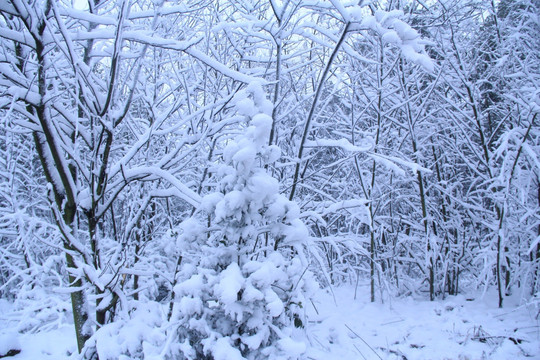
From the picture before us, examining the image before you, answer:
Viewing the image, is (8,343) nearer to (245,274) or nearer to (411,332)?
(245,274)

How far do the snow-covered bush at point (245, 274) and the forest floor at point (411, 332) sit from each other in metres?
1.00

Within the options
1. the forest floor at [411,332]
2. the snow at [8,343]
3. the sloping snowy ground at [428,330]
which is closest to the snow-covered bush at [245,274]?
the forest floor at [411,332]

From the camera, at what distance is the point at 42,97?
2322 millimetres

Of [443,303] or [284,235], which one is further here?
[443,303]

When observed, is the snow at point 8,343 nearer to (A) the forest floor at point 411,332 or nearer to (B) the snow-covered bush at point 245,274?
(A) the forest floor at point 411,332

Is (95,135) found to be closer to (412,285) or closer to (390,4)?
(390,4)

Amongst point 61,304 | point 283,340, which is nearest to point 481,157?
point 283,340

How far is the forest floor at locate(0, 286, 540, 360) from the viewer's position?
3650 millimetres

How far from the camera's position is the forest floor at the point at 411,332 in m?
3.65

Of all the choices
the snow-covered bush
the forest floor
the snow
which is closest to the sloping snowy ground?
the forest floor

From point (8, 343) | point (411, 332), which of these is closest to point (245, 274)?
point (411, 332)

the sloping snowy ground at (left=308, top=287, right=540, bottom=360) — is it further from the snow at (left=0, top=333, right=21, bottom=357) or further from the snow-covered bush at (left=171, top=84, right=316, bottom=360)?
the snow at (left=0, top=333, right=21, bottom=357)

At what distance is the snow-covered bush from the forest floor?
1000 millimetres

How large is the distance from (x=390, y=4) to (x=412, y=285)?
174 inches
